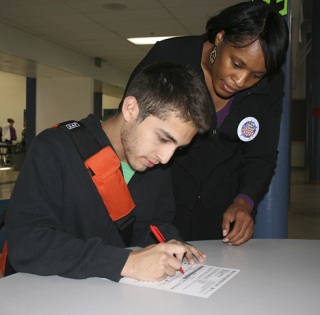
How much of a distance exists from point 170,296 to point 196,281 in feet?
0.41

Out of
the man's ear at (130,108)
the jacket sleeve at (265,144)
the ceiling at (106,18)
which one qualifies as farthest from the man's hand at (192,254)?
the ceiling at (106,18)

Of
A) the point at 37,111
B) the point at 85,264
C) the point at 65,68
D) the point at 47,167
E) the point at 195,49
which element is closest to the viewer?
the point at 85,264

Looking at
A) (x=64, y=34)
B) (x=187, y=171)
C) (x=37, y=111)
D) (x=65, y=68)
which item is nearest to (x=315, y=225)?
(x=187, y=171)

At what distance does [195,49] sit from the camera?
68.4 inches

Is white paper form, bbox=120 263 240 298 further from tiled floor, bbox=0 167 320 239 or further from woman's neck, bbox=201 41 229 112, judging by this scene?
tiled floor, bbox=0 167 320 239

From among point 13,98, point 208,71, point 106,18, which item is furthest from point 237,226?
point 13,98

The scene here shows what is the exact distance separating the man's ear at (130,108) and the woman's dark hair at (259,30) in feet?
1.32

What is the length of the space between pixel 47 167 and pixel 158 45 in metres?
0.78

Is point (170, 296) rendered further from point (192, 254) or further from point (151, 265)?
point (192, 254)

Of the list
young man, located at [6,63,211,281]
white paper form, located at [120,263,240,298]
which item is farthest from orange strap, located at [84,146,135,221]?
white paper form, located at [120,263,240,298]

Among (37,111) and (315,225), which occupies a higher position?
(37,111)

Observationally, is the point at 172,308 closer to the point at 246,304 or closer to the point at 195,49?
the point at 246,304

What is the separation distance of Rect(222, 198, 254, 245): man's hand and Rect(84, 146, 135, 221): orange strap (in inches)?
13.9

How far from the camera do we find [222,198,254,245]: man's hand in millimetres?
1434
